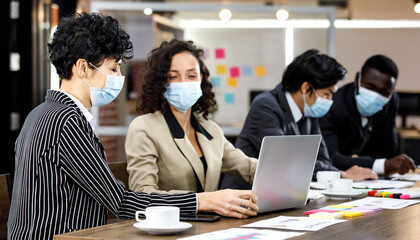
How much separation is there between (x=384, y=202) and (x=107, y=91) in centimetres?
107

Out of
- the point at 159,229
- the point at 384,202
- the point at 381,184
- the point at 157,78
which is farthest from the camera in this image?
the point at 381,184

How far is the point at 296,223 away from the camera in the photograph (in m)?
1.93

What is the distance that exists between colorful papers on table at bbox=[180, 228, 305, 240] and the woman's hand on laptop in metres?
0.20

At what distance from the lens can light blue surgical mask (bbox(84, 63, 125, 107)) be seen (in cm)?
213

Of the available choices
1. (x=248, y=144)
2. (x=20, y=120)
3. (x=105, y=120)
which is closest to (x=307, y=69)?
(x=248, y=144)

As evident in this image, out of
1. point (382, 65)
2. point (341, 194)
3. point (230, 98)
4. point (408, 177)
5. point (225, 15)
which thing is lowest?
point (408, 177)

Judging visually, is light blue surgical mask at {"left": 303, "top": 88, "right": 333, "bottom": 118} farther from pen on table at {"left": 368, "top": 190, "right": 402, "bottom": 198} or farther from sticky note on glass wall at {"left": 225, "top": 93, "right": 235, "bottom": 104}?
sticky note on glass wall at {"left": 225, "top": 93, "right": 235, "bottom": 104}

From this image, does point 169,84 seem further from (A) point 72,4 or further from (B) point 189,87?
(A) point 72,4

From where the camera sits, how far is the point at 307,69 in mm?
3449

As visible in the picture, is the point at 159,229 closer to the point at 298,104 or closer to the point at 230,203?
the point at 230,203

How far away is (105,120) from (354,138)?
260 cm

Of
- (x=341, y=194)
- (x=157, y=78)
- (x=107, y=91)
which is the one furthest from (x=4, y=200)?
(x=341, y=194)

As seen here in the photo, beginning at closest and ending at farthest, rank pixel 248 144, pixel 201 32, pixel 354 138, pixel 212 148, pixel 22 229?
1. pixel 22 229
2. pixel 212 148
3. pixel 248 144
4. pixel 354 138
5. pixel 201 32

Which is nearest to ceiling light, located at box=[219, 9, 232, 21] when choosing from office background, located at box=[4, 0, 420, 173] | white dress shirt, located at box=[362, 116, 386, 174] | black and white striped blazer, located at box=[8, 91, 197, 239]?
office background, located at box=[4, 0, 420, 173]
